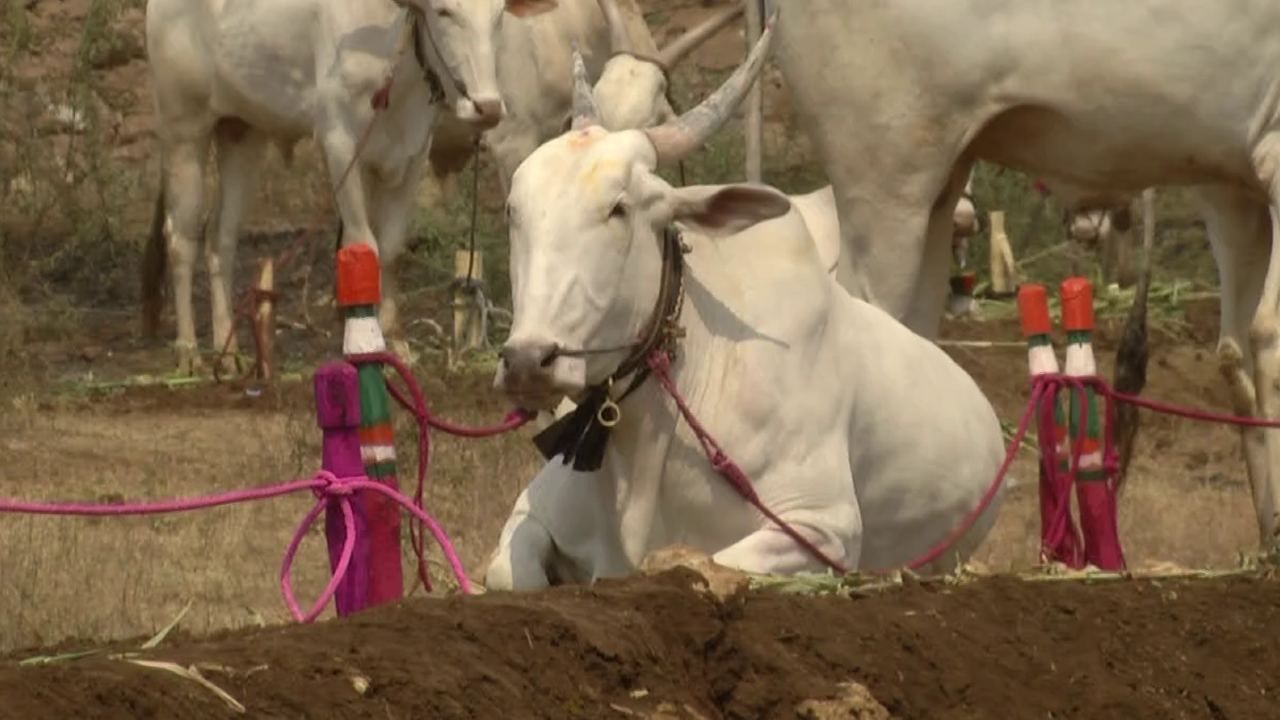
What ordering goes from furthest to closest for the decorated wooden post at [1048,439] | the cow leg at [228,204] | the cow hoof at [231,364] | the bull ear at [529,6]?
the cow leg at [228,204], the cow hoof at [231,364], the bull ear at [529,6], the decorated wooden post at [1048,439]

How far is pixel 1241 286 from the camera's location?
38.7 feet

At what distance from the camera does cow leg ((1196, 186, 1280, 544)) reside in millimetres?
11461

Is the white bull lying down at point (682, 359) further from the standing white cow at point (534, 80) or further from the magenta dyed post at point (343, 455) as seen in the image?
the standing white cow at point (534, 80)

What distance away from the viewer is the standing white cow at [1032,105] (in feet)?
36.3

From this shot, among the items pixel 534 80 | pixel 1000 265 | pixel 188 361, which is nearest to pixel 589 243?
pixel 534 80

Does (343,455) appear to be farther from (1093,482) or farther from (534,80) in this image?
(534,80)

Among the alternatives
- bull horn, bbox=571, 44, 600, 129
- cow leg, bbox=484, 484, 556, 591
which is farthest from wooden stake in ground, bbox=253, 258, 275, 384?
cow leg, bbox=484, 484, 556, 591

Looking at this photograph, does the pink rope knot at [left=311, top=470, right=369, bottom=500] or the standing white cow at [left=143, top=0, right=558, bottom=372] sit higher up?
the standing white cow at [left=143, top=0, right=558, bottom=372]

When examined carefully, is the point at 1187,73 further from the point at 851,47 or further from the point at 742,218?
the point at 742,218

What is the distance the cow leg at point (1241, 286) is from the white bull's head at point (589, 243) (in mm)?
2875

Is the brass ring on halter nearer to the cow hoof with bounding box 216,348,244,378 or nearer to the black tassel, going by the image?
the black tassel

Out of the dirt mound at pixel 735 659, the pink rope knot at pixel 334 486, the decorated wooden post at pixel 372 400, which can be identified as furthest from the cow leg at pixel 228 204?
the dirt mound at pixel 735 659

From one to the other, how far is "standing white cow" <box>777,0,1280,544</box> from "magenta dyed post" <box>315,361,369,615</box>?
2.78m

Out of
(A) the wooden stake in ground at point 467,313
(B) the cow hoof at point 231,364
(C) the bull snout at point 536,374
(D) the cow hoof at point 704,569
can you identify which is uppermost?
(C) the bull snout at point 536,374
